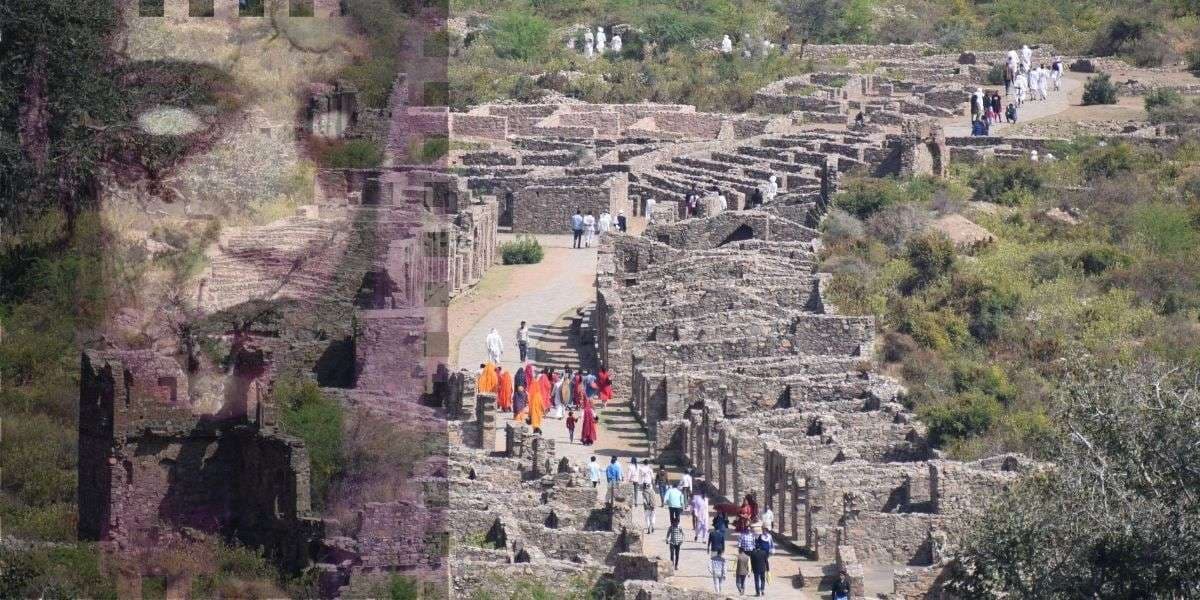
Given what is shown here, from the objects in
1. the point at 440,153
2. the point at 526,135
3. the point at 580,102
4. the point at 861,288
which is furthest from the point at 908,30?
the point at 861,288

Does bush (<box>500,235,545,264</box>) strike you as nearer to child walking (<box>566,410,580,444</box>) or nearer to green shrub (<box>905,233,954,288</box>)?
green shrub (<box>905,233,954,288</box>)

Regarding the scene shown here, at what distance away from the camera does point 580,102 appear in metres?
106

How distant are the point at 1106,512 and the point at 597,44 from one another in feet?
288

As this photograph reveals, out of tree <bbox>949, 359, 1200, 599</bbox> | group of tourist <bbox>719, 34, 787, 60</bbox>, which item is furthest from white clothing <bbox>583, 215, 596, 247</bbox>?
group of tourist <bbox>719, 34, 787, 60</bbox>

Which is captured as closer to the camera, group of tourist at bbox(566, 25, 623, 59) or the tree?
the tree

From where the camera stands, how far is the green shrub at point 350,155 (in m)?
71.9

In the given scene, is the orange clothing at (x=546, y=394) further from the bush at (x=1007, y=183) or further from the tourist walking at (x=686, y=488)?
the bush at (x=1007, y=183)

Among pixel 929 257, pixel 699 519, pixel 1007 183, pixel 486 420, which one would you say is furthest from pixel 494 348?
pixel 1007 183

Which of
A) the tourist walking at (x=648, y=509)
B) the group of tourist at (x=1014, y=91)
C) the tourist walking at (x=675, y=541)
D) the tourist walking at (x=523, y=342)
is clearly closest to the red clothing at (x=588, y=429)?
the tourist walking at (x=648, y=509)

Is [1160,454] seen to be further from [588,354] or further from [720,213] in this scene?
[720,213]

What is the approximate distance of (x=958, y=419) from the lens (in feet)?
171

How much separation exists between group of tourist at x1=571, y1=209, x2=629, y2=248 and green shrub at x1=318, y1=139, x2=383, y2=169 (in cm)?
567

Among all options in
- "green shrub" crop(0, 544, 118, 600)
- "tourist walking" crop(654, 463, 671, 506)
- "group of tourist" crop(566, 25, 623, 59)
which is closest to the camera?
"green shrub" crop(0, 544, 118, 600)

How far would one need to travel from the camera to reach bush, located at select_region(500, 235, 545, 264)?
7556cm
